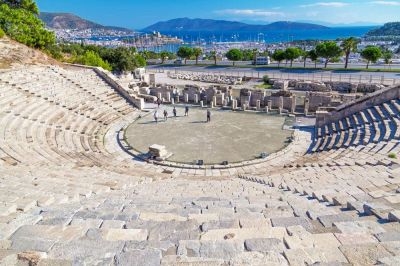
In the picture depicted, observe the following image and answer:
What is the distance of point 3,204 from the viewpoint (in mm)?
7891

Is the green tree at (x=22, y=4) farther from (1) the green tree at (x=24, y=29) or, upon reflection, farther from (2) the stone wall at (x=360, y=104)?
(2) the stone wall at (x=360, y=104)

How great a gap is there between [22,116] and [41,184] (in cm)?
1305

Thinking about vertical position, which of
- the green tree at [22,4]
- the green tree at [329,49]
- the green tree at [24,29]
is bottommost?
the green tree at [329,49]

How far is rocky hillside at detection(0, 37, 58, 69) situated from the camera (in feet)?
102

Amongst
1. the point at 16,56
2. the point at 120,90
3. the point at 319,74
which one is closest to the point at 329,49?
the point at 319,74

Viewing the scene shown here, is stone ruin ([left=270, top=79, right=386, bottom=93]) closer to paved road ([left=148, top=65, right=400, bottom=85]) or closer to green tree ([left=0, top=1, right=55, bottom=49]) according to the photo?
paved road ([left=148, top=65, right=400, bottom=85])

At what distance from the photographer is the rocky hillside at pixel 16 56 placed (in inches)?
1230

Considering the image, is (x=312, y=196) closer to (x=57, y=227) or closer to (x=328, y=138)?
(x=57, y=227)

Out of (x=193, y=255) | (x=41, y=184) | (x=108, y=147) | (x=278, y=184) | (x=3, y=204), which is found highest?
(x=193, y=255)

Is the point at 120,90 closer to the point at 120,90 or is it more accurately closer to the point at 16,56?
the point at 120,90

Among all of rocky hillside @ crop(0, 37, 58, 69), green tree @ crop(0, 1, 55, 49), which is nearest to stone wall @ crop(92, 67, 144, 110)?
rocky hillside @ crop(0, 37, 58, 69)

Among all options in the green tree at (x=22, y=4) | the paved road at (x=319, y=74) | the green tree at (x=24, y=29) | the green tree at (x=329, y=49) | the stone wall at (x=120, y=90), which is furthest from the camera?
the green tree at (x=329, y=49)

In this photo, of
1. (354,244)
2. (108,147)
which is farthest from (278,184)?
(108,147)

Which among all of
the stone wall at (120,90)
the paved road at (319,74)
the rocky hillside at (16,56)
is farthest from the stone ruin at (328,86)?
the rocky hillside at (16,56)
